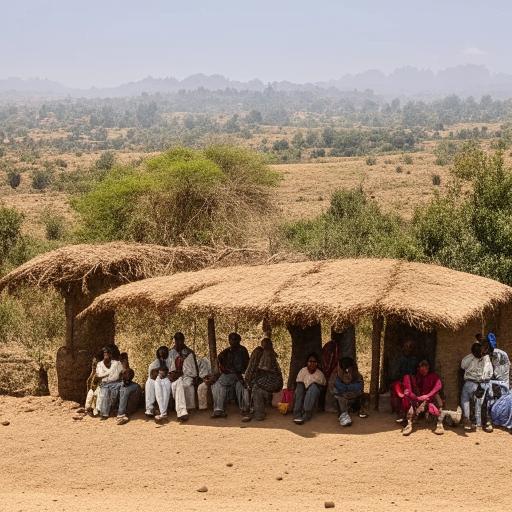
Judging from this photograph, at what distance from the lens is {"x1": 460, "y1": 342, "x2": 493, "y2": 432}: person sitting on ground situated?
11.1m

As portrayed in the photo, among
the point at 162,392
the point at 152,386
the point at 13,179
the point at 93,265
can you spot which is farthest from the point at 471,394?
the point at 13,179

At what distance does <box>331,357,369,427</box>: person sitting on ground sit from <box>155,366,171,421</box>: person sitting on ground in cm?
258

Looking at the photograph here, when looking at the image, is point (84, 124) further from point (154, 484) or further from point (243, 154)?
point (154, 484)

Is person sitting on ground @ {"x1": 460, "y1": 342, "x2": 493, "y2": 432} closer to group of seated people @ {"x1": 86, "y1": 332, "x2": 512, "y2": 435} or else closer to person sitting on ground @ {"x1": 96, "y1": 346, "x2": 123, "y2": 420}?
group of seated people @ {"x1": 86, "y1": 332, "x2": 512, "y2": 435}

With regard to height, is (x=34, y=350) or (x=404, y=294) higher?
(x=404, y=294)

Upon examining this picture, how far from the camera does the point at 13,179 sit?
202 ft

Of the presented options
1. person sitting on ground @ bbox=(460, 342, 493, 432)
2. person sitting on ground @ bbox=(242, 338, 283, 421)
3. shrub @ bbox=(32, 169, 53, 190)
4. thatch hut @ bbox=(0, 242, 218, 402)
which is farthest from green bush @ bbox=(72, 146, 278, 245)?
shrub @ bbox=(32, 169, 53, 190)

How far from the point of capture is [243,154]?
32688 mm

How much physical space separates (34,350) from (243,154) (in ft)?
56.1

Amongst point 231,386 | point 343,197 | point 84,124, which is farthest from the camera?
point 84,124

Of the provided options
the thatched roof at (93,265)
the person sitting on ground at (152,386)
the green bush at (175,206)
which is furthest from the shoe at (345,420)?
the green bush at (175,206)

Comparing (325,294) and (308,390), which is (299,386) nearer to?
(308,390)

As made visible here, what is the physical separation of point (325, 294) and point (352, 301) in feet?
1.92

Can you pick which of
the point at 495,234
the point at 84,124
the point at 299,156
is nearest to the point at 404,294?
the point at 495,234
